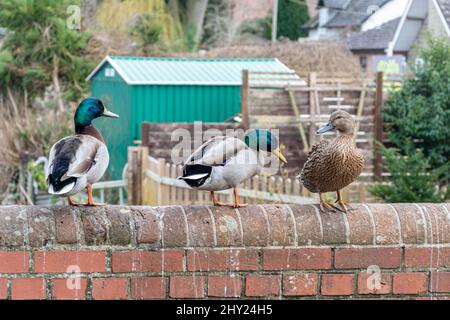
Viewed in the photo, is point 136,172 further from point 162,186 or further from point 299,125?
point 299,125

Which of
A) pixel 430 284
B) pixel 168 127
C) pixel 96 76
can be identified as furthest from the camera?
pixel 96 76

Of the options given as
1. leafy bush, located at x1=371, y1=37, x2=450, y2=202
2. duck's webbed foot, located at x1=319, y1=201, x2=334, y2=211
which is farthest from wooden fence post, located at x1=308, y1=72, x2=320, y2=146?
duck's webbed foot, located at x1=319, y1=201, x2=334, y2=211

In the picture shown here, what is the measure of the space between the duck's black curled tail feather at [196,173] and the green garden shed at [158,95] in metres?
13.3

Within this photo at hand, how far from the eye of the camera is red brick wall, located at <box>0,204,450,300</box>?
3896 millimetres

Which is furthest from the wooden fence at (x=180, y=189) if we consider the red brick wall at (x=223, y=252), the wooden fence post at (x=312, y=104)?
the red brick wall at (x=223, y=252)

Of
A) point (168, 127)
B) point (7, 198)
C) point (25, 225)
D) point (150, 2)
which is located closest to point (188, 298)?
point (25, 225)

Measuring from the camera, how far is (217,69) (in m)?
19.5

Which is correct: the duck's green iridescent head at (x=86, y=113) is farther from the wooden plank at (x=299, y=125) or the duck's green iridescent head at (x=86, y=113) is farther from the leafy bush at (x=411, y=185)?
the wooden plank at (x=299, y=125)

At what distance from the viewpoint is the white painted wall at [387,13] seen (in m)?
23.0

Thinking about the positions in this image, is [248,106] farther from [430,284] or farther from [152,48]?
[430,284]

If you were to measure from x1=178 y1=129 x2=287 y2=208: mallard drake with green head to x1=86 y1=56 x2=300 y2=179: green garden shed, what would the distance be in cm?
1313

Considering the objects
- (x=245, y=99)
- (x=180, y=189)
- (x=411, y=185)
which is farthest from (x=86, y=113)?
(x=245, y=99)

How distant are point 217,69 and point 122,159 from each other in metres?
2.76

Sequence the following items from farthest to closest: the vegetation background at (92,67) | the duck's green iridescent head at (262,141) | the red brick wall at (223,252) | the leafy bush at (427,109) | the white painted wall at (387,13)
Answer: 1. the white painted wall at (387,13)
2. the vegetation background at (92,67)
3. the leafy bush at (427,109)
4. the duck's green iridescent head at (262,141)
5. the red brick wall at (223,252)
